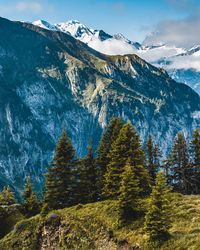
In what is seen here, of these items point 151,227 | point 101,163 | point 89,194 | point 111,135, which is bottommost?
point 151,227

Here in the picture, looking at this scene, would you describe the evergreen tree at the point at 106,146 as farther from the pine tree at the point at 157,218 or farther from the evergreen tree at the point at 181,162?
the pine tree at the point at 157,218

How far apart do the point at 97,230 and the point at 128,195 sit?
208 inches

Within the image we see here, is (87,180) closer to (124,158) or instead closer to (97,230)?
(124,158)

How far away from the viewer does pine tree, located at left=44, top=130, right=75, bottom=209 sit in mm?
64188

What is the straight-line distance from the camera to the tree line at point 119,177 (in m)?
38.6

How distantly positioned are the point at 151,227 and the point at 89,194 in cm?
3135

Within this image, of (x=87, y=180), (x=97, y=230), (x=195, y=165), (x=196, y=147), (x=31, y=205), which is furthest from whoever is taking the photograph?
(x=195, y=165)

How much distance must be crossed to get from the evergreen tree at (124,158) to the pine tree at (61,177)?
10.6 meters

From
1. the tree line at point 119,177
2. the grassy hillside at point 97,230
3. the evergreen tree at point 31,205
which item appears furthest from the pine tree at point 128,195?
the evergreen tree at point 31,205

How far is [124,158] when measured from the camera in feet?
179

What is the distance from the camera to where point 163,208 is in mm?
37406

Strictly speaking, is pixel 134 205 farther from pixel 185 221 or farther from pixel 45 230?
pixel 45 230

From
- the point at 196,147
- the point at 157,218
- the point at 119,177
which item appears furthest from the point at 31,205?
the point at 157,218

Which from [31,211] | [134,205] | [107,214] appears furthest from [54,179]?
[134,205]
